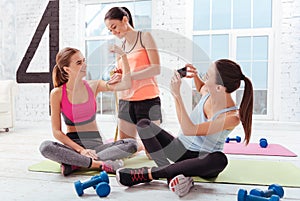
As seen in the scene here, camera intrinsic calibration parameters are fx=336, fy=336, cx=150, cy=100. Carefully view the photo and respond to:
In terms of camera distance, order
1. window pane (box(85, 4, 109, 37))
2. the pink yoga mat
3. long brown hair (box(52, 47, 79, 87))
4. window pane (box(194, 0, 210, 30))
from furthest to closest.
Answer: window pane (box(85, 4, 109, 37))
window pane (box(194, 0, 210, 30))
the pink yoga mat
long brown hair (box(52, 47, 79, 87))

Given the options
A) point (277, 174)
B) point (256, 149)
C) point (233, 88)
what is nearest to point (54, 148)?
point (233, 88)

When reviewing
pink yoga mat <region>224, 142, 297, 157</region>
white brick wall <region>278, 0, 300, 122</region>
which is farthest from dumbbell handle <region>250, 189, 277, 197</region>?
Answer: white brick wall <region>278, 0, 300, 122</region>

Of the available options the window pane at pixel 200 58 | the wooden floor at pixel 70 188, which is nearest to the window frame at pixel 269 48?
the wooden floor at pixel 70 188

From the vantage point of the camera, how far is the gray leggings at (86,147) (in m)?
1.70

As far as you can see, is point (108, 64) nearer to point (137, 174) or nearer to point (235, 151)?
point (137, 174)

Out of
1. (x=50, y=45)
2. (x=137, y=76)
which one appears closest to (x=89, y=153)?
(x=137, y=76)

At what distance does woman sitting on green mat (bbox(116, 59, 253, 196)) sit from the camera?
4.69 feet

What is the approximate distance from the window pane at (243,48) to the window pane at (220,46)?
0.45ft

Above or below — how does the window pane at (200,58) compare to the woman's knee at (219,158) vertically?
above

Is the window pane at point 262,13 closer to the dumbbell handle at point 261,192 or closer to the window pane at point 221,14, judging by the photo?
the window pane at point 221,14

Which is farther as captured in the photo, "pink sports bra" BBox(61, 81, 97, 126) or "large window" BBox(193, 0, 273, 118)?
"large window" BBox(193, 0, 273, 118)

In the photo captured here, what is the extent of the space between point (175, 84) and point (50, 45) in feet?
12.8

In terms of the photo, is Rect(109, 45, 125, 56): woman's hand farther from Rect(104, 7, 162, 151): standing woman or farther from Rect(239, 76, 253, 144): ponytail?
Rect(239, 76, 253, 144): ponytail

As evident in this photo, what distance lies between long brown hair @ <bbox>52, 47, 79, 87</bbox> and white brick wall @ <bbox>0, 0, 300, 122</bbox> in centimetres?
273
